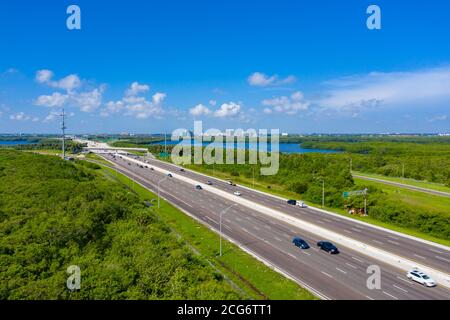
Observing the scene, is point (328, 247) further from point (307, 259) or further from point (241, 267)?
point (241, 267)

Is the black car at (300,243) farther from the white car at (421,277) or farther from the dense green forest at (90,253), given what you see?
the dense green forest at (90,253)

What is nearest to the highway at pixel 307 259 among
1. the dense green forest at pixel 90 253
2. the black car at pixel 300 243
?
the black car at pixel 300 243

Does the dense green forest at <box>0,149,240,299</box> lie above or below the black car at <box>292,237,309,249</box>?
above

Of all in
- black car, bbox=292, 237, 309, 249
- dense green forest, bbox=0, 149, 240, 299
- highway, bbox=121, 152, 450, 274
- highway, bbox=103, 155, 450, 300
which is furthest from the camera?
black car, bbox=292, 237, 309, 249

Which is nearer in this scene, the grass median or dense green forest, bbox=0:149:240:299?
dense green forest, bbox=0:149:240:299

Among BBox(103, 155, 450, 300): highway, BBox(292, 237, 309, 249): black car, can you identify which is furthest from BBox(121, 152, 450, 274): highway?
BBox(292, 237, 309, 249): black car

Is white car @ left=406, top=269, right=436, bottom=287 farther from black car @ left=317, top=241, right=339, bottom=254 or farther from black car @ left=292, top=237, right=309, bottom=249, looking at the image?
black car @ left=292, top=237, right=309, bottom=249
